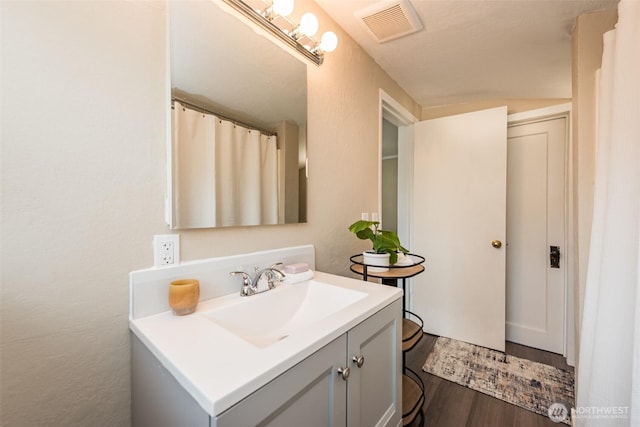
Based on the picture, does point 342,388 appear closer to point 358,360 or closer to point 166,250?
point 358,360

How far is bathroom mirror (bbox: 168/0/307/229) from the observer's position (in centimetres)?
85

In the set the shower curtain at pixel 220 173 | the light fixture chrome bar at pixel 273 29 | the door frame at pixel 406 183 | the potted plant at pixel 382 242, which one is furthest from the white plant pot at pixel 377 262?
the door frame at pixel 406 183

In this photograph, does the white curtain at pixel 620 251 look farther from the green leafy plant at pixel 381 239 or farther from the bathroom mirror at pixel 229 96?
the bathroom mirror at pixel 229 96

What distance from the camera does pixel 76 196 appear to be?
671 millimetres

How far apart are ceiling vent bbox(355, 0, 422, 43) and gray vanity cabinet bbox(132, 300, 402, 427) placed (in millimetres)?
1446

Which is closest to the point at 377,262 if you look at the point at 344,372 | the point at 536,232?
the point at 344,372

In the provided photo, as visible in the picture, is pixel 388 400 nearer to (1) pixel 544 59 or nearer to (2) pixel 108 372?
(2) pixel 108 372

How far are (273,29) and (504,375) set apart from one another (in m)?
2.46

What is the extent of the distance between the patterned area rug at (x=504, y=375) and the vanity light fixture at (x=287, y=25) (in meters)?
2.14

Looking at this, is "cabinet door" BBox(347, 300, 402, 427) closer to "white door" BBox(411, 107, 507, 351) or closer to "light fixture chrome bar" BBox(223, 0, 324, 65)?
"light fixture chrome bar" BBox(223, 0, 324, 65)

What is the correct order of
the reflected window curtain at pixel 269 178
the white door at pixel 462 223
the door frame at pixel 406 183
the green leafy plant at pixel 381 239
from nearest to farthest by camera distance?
the reflected window curtain at pixel 269 178 < the green leafy plant at pixel 381 239 < the white door at pixel 462 223 < the door frame at pixel 406 183

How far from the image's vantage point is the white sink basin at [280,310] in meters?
0.87
